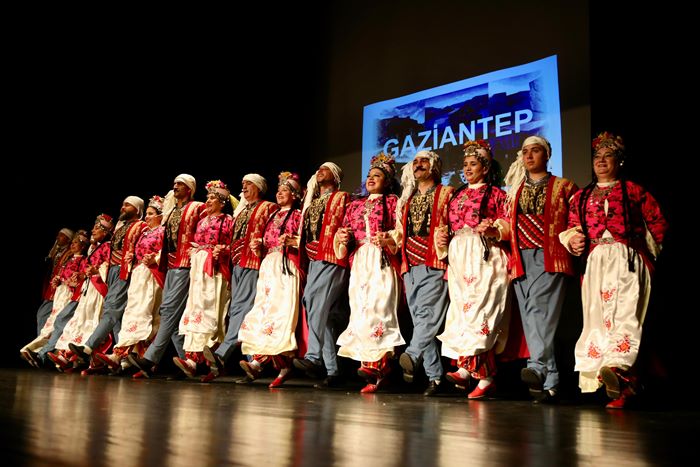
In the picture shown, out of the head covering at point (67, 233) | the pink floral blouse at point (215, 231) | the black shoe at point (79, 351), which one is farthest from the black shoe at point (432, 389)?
the head covering at point (67, 233)

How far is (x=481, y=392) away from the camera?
3826 millimetres

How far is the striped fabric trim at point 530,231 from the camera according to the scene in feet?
12.6

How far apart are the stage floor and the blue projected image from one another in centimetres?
242

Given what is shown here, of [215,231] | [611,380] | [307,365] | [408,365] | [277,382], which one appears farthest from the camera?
[215,231]

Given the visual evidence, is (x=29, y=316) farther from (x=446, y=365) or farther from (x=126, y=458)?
(x=126, y=458)

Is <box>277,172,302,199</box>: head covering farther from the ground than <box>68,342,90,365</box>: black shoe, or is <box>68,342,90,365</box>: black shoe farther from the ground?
<box>277,172,302,199</box>: head covering

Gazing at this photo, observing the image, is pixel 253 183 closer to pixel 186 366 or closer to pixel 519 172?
pixel 186 366

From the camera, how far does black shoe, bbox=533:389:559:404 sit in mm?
3520

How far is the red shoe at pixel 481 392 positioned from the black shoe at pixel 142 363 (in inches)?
103

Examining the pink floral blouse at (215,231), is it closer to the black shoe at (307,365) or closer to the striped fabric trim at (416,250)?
the black shoe at (307,365)

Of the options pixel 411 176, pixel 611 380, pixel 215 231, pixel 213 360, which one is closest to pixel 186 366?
pixel 213 360

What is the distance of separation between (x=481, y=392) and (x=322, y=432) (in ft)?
6.24

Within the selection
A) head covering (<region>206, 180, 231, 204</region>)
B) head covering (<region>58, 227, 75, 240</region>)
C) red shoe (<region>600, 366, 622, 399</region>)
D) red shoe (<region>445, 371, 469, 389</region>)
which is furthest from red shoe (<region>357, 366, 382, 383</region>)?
head covering (<region>58, 227, 75, 240</region>)

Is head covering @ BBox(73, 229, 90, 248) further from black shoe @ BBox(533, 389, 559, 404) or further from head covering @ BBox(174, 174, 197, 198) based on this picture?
black shoe @ BBox(533, 389, 559, 404)
